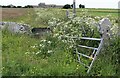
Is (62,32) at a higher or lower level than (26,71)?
higher

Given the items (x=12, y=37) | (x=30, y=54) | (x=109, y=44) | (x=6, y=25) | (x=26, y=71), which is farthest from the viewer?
(x=6, y=25)

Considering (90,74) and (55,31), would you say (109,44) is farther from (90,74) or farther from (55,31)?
(55,31)

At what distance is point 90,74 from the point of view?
5.48 m

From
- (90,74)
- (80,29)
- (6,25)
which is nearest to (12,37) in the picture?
(6,25)

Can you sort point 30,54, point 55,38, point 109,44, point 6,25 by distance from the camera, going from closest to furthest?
point 109,44, point 30,54, point 55,38, point 6,25

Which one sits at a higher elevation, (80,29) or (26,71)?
(80,29)

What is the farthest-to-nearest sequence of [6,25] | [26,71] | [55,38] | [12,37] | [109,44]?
[6,25] → [12,37] → [55,38] → [109,44] → [26,71]

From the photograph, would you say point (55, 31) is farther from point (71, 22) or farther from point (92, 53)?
point (92, 53)

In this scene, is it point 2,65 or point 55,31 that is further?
point 55,31

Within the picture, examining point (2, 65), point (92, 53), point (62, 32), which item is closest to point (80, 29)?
point (62, 32)

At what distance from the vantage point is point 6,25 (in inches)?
345

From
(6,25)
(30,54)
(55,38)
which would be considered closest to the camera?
(30,54)

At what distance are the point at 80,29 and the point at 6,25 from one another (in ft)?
9.25

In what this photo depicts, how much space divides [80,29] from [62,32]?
19.5 inches
